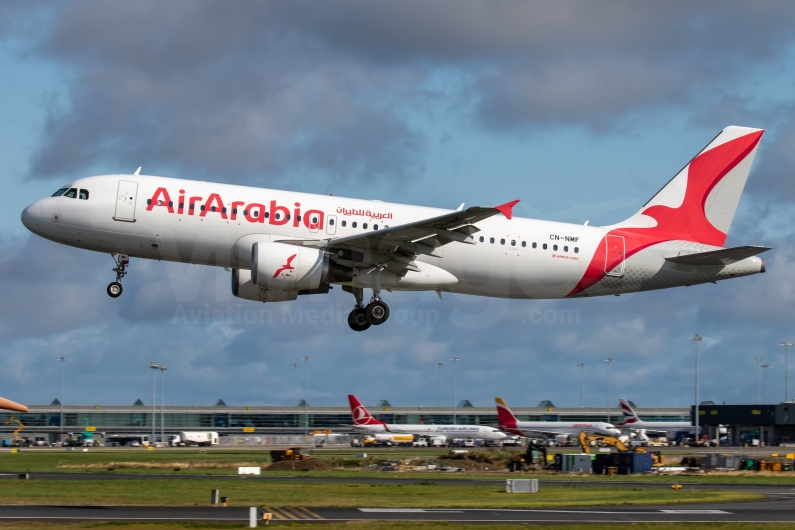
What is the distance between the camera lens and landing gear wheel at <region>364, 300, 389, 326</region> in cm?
3912

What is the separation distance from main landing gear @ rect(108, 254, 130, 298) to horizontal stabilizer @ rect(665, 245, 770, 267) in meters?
23.5

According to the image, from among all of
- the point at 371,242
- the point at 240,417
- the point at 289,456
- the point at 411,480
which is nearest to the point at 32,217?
the point at 371,242

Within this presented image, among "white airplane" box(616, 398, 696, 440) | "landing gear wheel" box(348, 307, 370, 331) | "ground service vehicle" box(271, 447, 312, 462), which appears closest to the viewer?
"landing gear wheel" box(348, 307, 370, 331)

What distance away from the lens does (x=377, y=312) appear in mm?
39094

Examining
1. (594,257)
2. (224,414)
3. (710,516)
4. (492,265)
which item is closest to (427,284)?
(492,265)

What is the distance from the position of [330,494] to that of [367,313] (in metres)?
7.60

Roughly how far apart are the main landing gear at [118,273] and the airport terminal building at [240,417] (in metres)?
102

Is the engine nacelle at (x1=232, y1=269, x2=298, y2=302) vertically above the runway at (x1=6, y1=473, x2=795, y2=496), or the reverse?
the engine nacelle at (x1=232, y1=269, x2=298, y2=302)

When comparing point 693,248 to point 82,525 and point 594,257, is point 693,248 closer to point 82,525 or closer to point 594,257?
point 594,257

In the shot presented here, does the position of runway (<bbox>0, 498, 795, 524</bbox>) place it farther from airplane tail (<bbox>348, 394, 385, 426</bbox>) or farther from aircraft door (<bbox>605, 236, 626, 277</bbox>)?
airplane tail (<bbox>348, 394, 385, 426</bbox>)

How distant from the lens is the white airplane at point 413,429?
310 ft

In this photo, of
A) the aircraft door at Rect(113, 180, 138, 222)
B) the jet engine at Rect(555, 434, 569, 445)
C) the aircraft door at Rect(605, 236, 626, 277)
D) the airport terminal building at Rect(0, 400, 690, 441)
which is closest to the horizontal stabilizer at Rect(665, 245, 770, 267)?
the aircraft door at Rect(605, 236, 626, 277)

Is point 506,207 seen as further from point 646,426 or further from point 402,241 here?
point 646,426

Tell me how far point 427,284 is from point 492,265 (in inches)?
114
